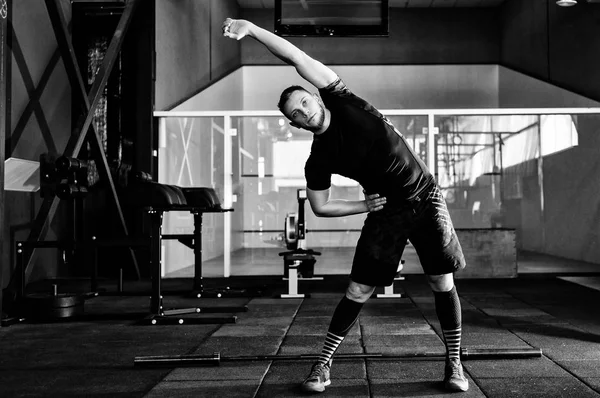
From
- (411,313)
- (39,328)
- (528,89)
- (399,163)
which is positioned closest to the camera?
(399,163)

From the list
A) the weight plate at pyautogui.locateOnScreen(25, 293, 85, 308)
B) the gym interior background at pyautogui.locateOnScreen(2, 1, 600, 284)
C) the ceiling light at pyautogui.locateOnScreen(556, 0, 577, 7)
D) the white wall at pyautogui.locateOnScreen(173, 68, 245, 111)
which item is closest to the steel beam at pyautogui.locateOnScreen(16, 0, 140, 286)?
the gym interior background at pyautogui.locateOnScreen(2, 1, 600, 284)

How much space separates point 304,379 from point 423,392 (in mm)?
509

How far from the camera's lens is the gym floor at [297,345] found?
248cm

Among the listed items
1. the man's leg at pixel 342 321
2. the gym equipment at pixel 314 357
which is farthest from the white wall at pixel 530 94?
the man's leg at pixel 342 321

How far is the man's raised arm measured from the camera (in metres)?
2.27

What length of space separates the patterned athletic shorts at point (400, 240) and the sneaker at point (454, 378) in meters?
0.37

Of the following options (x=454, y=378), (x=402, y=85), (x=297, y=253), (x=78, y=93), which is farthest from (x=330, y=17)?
(x=402, y=85)

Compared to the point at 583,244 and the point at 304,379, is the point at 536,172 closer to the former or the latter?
the point at 583,244

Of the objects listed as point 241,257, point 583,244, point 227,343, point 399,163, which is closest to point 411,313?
point 227,343

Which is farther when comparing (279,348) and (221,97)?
(221,97)

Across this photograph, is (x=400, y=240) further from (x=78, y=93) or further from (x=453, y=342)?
(x=78, y=93)

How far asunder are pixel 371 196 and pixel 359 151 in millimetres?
182

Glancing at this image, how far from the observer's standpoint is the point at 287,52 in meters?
2.27

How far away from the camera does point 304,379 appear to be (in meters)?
2.59
